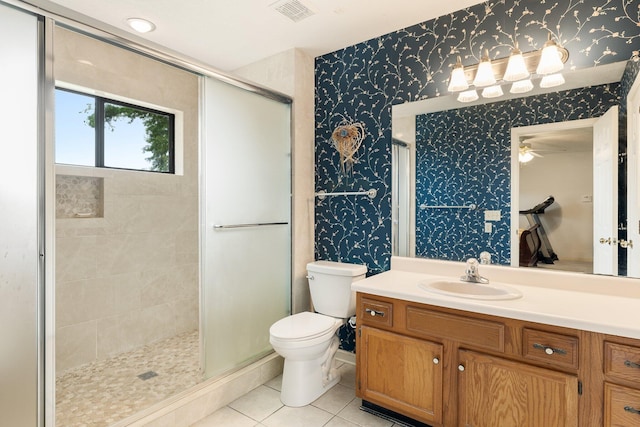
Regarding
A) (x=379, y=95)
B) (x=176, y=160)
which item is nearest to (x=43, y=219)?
(x=176, y=160)

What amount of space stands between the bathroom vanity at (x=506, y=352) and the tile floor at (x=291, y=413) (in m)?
0.12

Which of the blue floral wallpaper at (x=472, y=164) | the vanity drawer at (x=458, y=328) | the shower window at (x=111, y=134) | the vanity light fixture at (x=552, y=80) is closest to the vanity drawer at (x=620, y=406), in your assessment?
the vanity drawer at (x=458, y=328)

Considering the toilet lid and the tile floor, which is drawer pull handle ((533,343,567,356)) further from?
the toilet lid

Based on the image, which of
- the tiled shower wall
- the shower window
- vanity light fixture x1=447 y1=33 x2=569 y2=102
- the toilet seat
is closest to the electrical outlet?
vanity light fixture x1=447 y1=33 x2=569 y2=102

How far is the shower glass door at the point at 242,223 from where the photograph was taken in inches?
85.5

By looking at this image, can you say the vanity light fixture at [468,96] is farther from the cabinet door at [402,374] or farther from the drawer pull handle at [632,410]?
the drawer pull handle at [632,410]

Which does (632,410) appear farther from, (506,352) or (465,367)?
(465,367)

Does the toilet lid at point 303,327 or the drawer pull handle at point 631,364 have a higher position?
the drawer pull handle at point 631,364

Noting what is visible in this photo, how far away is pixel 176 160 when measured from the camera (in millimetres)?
3162

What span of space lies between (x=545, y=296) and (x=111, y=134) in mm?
3137

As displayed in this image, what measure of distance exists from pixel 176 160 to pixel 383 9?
83.2 inches

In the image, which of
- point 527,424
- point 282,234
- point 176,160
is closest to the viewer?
point 527,424

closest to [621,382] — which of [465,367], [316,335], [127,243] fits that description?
[465,367]

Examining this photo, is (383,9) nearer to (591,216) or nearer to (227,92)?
(227,92)
